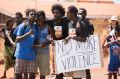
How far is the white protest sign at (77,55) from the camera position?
8391 mm

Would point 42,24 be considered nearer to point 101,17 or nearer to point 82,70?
point 82,70

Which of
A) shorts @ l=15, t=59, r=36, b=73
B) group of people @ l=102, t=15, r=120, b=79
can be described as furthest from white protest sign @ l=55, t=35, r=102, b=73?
group of people @ l=102, t=15, r=120, b=79

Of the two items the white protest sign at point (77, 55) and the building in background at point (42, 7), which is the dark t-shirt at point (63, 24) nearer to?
the white protest sign at point (77, 55)

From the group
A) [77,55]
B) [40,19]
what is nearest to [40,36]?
[40,19]

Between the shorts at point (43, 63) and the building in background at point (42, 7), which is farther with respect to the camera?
the building in background at point (42, 7)

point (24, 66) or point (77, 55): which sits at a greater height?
point (77, 55)

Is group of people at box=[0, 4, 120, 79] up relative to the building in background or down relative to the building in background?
down

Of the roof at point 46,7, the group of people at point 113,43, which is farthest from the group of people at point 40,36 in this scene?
the roof at point 46,7

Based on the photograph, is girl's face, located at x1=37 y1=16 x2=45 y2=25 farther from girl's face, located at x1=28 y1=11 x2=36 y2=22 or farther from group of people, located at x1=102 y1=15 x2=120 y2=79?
group of people, located at x1=102 y1=15 x2=120 y2=79

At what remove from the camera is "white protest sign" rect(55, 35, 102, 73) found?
8391 millimetres

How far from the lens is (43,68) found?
880cm

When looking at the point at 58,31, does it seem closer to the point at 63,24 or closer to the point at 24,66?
the point at 63,24

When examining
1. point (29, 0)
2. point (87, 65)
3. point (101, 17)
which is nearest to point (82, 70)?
point (87, 65)

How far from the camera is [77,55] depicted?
8.49m
